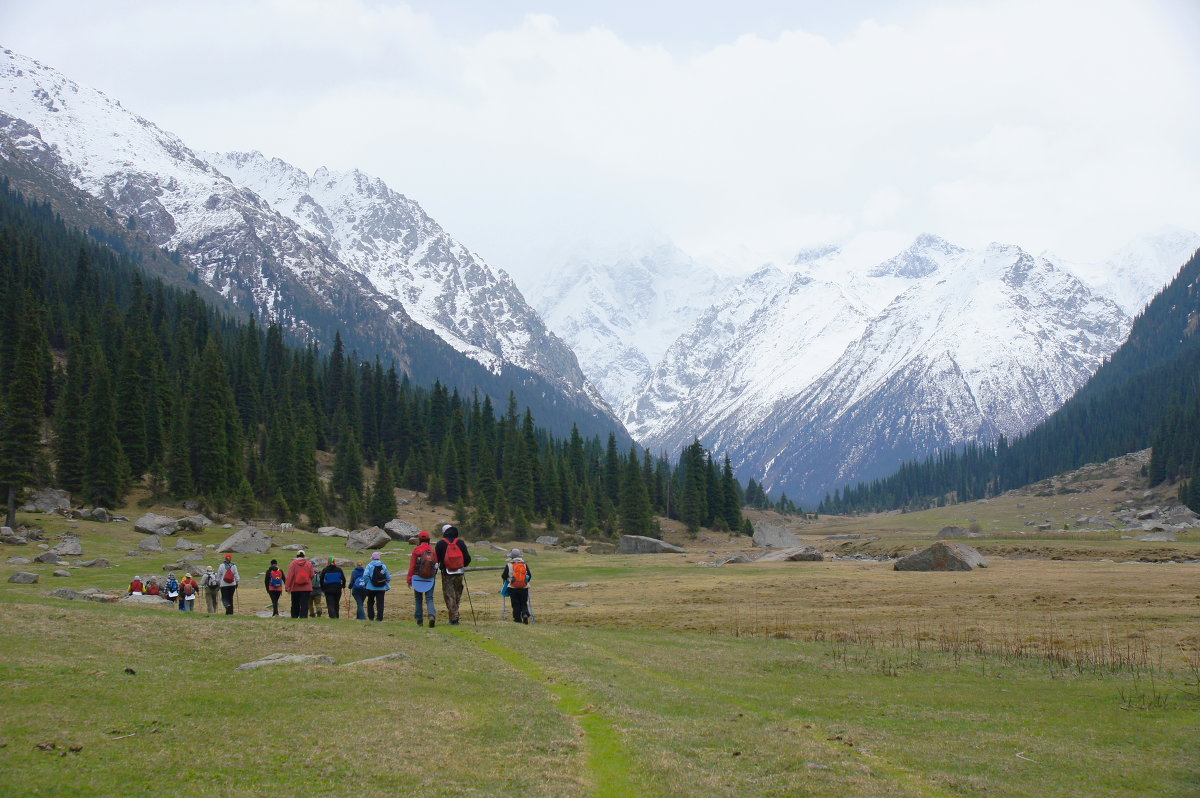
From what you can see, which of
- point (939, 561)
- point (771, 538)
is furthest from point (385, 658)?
point (771, 538)

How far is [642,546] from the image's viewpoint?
112938 millimetres

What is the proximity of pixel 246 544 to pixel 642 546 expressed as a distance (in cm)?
5688

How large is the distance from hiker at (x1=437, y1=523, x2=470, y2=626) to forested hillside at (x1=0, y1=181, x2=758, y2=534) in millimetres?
51560

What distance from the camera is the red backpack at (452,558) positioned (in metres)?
30.6

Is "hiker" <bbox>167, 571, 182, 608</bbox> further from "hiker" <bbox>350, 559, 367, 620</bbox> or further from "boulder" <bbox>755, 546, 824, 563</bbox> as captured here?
"boulder" <bbox>755, 546, 824, 563</bbox>

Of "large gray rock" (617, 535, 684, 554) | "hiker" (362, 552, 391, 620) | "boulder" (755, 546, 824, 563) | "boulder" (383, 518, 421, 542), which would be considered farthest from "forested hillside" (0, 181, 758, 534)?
"hiker" (362, 552, 391, 620)

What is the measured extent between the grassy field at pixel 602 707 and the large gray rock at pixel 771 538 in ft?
273

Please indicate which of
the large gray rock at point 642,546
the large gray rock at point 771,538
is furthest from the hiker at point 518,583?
the large gray rock at point 771,538

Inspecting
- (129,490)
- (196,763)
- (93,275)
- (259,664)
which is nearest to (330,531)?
(129,490)

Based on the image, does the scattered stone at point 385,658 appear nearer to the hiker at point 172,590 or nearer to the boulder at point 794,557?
the hiker at point 172,590

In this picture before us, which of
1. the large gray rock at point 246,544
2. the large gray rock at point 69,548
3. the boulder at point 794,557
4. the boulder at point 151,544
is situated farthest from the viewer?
the boulder at point 794,557

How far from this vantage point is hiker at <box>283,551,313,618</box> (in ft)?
107

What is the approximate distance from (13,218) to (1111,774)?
764 feet

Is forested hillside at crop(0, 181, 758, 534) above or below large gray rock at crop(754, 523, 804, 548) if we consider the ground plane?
above
